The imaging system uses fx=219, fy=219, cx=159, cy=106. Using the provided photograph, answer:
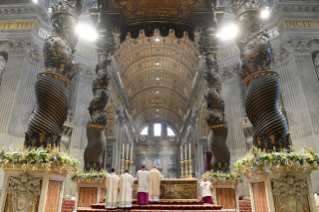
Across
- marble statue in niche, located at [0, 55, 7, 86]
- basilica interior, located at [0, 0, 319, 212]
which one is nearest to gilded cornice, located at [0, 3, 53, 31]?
basilica interior, located at [0, 0, 319, 212]

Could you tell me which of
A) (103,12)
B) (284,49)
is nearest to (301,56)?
(284,49)

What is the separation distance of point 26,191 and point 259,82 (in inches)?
167

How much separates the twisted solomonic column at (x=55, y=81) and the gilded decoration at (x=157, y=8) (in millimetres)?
1667

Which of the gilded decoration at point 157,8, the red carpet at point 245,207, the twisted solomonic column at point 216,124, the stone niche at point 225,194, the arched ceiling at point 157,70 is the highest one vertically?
the arched ceiling at point 157,70

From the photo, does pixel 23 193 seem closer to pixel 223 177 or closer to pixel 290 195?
pixel 290 195

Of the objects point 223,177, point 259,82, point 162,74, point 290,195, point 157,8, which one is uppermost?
point 162,74

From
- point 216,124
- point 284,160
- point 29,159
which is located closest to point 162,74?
point 216,124

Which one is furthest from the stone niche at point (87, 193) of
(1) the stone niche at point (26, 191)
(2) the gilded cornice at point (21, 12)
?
(2) the gilded cornice at point (21, 12)

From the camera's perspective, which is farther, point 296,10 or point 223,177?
point 296,10

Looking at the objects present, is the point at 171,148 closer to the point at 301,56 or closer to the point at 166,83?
the point at 166,83

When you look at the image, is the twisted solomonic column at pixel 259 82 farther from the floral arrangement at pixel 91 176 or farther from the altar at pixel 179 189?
the floral arrangement at pixel 91 176

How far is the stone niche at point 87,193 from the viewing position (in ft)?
21.5

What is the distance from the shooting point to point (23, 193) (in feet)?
11.4

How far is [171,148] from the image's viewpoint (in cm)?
4038
